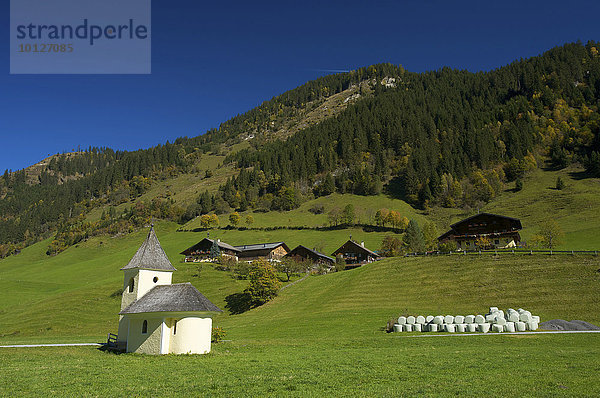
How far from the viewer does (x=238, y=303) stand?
67.1m

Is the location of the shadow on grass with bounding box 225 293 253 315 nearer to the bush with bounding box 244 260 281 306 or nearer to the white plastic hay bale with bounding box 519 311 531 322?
the bush with bounding box 244 260 281 306

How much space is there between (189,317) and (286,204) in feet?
437

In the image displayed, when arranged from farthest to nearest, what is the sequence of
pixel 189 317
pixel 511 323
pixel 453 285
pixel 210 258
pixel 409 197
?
pixel 409 197
pixel 210 258
pixel 453 285
pixel 511 323
pixel 189 317

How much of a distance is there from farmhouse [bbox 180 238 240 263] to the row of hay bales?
78.5m

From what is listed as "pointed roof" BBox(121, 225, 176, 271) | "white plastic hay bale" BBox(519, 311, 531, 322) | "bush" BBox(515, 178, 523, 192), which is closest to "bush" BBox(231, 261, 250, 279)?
"pointed roof" BBox(121, 225, 176, 271)

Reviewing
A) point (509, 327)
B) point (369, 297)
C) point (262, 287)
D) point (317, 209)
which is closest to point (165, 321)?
point (509, 327)

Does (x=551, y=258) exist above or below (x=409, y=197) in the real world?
below

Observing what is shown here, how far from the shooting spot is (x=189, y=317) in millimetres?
28344

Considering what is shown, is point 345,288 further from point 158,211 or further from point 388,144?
point 388,144

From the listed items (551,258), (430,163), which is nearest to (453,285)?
(551,258)

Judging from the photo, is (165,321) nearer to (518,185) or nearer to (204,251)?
(204,251)

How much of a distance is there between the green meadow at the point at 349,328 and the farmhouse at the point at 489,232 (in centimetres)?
1128

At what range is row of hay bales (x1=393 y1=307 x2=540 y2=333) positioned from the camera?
35688 mm

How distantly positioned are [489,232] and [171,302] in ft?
269
